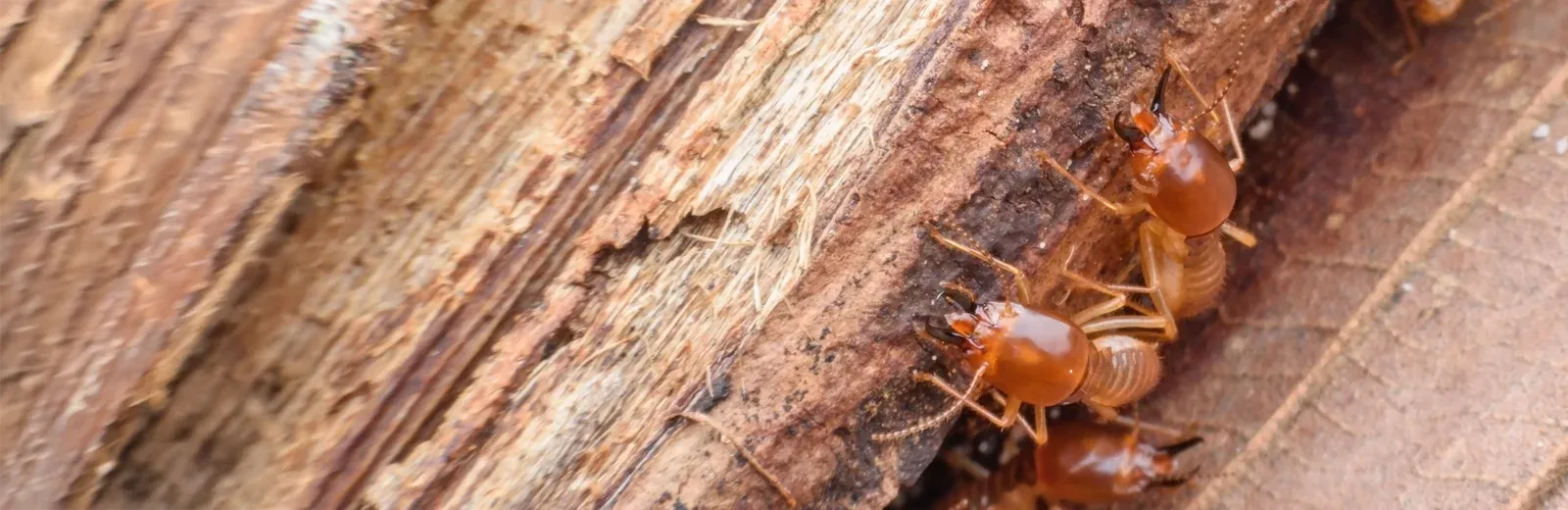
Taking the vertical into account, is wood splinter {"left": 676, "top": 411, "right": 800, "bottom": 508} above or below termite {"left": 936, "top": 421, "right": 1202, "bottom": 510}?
above

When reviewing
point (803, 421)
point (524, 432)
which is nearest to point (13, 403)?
point (524, 432)

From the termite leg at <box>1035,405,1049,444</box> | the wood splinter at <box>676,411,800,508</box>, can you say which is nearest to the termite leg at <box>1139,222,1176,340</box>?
the termite leg at <box>1035,405,1049,444</box>

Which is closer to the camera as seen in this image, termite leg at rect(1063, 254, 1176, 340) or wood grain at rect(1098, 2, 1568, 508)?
wood grain at rect(1098, 2, 1568, 508)

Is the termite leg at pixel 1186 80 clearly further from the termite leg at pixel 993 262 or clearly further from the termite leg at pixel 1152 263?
the termite leg at pixel 993 262

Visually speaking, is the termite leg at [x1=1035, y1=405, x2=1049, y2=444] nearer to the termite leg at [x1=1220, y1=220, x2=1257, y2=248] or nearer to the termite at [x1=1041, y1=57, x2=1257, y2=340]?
the termite at [x1=1041, y1=57, x2=1257, y2=340]

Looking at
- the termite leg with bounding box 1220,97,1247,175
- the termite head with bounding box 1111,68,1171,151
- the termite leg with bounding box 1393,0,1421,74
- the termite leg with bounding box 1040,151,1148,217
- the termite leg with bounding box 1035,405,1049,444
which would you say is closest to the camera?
the termite leg with bounding box 1040,151,1148,217

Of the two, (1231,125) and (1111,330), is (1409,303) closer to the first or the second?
(1231,125)

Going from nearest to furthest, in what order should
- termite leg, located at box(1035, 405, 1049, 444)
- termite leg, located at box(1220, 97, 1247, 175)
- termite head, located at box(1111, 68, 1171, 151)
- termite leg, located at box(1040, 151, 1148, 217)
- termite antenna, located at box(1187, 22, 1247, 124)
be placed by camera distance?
1. termite leg, located at box(1040, 151, 1148, 217)
2. termite head, located at box(1111, 68, 1171, 151)
3. termite antenna, located at box(1187, 22, 1247, 124)
4. termite leg, located at box(1220, 97, 1247, 175)
5. termite leg, located at box(1035, 405, 1049, 444)
